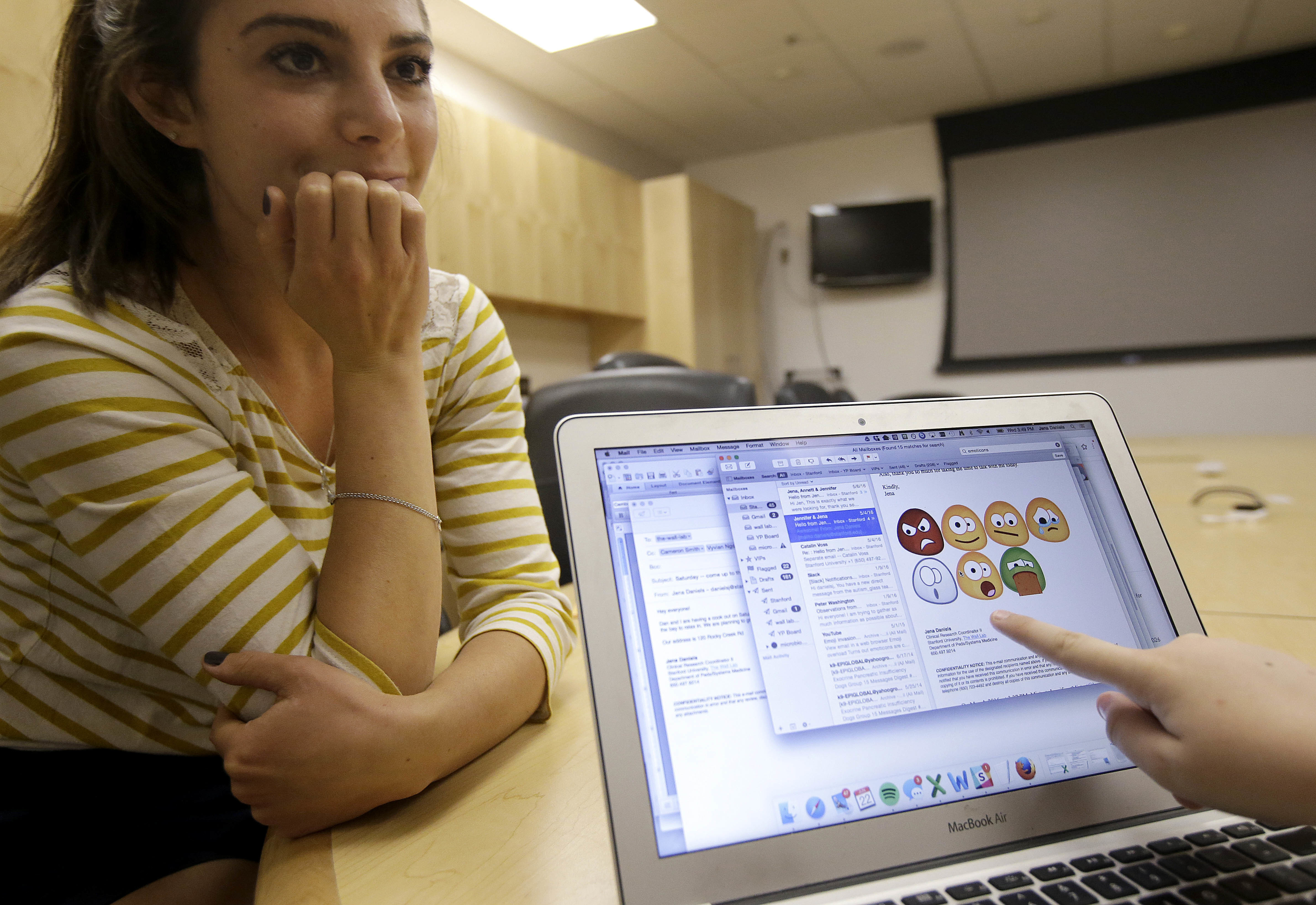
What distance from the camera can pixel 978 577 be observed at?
0.47 m

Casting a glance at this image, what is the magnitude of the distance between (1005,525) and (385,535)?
17.9 inches

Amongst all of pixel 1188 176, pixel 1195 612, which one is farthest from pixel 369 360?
pixel 1188 176

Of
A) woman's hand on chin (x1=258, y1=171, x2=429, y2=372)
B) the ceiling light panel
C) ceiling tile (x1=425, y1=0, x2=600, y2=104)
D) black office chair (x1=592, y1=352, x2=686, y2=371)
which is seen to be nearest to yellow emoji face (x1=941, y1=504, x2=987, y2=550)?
woman's hand on chin (x1=258, y1=171, x2=429, y2=372)

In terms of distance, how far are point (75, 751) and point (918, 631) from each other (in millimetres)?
712

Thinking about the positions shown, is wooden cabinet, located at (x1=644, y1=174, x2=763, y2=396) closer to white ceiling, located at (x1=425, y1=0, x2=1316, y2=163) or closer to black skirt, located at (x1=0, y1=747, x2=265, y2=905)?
white ceiling, located at (x1=425, y1=0, x2=1316, y2=163)

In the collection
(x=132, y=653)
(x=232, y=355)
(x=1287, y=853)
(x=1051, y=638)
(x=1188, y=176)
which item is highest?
(x=1188, y=176)

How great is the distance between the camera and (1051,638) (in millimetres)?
406

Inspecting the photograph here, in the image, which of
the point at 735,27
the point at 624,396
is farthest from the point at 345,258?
the point at 735,27

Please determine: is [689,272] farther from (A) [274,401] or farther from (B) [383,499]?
(B) [383,499]

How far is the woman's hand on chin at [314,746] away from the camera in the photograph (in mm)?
458

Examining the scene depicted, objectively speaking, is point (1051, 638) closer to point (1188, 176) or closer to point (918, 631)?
point (918, 631)

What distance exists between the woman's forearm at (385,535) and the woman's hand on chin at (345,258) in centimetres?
3

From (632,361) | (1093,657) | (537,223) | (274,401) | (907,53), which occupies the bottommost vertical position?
(1093,657)

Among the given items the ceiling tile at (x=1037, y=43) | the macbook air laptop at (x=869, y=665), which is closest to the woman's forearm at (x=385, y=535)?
the macbook air laptop at (x=869, y=665)
